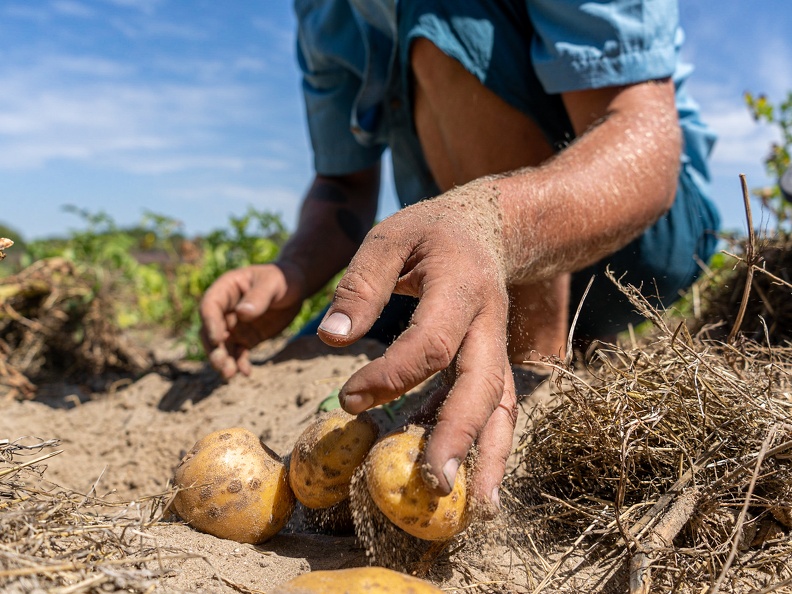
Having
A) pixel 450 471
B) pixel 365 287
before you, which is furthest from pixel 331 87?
pixel 450 471

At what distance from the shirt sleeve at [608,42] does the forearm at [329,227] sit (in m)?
1.83

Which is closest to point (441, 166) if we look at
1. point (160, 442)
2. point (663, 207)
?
point (663, 207)

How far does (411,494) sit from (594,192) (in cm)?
120

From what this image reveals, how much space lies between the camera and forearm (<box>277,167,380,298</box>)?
390cm

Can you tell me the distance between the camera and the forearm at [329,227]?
3.90m

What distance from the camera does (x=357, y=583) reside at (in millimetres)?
1198

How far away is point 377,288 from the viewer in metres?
1.43

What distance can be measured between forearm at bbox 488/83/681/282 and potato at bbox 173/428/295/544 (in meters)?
0.85

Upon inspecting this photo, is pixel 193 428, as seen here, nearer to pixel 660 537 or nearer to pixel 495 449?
pixel 495 449

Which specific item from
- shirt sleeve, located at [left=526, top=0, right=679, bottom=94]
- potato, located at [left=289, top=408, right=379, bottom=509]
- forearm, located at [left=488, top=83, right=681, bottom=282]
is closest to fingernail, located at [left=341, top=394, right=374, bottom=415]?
potato, located at [left=289, top=408, right=379, bottom=509]

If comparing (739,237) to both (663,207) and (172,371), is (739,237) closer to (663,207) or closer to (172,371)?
(663,207)

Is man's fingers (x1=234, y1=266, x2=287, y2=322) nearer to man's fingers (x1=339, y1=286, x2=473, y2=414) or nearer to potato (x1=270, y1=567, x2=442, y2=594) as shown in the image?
man's fingers (x1=339, y1=286, x2=473, y2=414)

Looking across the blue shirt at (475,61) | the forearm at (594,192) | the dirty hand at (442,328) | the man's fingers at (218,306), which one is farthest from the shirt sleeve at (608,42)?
the man's fingers at (218,306)

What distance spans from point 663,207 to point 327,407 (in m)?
1.41
